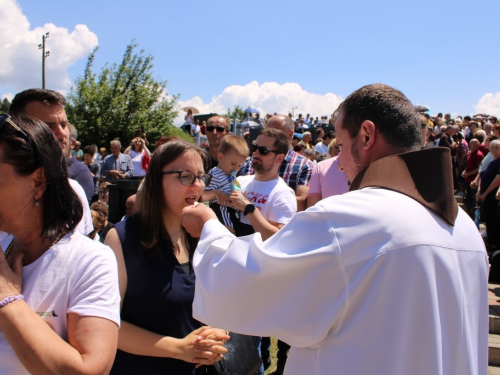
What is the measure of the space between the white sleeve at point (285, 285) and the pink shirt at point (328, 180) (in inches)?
113

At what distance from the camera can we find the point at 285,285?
1.37 m

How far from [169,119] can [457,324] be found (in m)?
21.6

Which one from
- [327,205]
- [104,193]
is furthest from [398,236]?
[104,193]

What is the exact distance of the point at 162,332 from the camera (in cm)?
212

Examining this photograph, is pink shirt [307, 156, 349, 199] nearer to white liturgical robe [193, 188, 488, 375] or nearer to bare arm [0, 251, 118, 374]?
white liturgical robe [193, 188, 488, 375]

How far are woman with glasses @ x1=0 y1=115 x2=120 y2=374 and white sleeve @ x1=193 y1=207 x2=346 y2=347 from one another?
36cm

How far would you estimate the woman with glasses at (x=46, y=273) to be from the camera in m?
1.32

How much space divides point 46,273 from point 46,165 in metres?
0.36

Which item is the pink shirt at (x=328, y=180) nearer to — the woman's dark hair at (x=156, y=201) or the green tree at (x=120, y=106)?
the woman's dark hair at (x=156, y=201)

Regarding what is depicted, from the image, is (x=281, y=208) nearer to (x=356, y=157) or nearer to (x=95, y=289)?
(x=356, y=157)

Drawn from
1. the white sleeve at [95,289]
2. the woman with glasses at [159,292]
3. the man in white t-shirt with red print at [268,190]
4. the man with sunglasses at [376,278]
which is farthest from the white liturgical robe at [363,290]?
the man in white t-shirt with red print at [268,190]

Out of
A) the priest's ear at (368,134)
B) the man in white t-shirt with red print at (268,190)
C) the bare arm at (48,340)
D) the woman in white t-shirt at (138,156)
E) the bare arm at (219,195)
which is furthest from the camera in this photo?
the woman in white t-shirt at (138,156)

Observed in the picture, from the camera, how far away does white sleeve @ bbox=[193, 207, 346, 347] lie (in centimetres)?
133

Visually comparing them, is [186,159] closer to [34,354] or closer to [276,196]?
[34,354]
